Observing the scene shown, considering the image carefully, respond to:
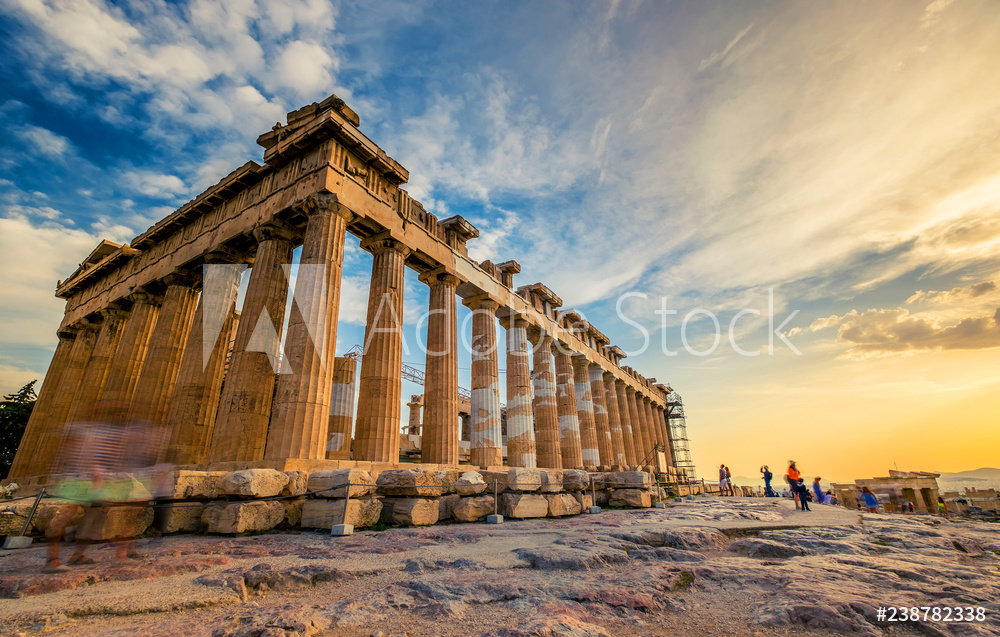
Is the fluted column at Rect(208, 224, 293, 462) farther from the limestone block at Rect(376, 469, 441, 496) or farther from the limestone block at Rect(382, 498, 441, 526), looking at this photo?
the limestone block at Rect(382, 498, 441, 526)

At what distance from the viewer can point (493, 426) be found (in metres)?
17.9

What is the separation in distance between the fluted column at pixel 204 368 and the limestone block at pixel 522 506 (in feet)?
34.6

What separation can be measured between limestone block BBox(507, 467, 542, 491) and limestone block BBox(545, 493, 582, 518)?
1.87 ft

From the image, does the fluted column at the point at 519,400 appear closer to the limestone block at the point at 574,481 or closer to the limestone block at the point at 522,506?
the limestone block at the point at 574,481

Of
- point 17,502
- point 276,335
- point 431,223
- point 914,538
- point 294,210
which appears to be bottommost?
point 914,538

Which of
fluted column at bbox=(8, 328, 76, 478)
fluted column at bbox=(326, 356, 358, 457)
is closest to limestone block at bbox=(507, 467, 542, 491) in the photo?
fluted column at bbox=(326, 356, 358, 457)

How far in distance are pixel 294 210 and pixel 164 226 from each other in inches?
364

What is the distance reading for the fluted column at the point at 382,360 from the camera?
42.9ft

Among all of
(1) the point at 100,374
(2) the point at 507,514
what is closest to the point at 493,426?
(2) the point at 507,514

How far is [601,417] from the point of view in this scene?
99.0ft

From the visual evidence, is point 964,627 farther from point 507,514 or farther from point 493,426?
point 493,426

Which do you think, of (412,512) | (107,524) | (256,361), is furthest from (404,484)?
(256,361)

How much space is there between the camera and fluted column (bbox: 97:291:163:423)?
655 inches

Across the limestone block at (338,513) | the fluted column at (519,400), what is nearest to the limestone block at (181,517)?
the limestone block at (338,513)
